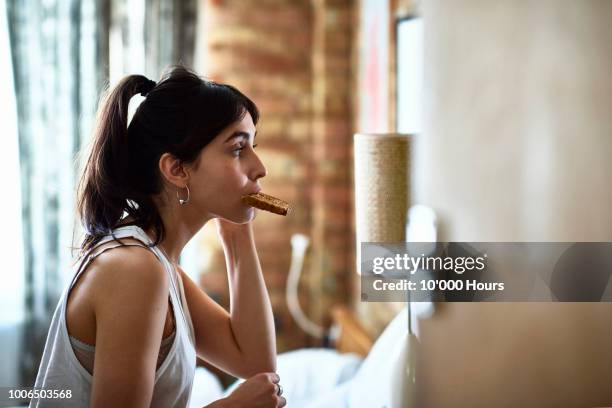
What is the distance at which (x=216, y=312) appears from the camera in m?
1.36

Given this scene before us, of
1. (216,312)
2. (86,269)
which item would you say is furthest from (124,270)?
(216,312)

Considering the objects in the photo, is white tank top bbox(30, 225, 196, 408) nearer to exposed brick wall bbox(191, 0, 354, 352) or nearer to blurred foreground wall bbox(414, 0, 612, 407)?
blurred foreground wall bbox(414, 0, 612, 407)

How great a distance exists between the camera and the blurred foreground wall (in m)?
1.17

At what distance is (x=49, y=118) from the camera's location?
229 cm

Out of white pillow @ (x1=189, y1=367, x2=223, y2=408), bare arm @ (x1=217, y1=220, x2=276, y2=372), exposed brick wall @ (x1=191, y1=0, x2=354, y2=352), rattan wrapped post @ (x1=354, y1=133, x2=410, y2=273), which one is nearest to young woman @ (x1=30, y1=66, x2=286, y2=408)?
bare arm @ (x1=217, y1=220, x2=276, y2=372)

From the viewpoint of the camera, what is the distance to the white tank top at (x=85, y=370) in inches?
41.5

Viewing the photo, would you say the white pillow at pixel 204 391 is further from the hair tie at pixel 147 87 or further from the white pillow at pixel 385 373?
the hair tie at pixel 147 87

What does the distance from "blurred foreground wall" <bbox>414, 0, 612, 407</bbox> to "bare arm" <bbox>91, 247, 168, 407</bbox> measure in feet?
1.87

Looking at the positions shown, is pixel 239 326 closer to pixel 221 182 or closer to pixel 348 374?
pixel 221 182

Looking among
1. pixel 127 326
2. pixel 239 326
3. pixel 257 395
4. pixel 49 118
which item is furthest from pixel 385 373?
pixel 49 118

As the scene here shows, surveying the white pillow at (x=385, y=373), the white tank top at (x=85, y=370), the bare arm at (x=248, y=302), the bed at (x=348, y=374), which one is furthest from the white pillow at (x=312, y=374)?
the white tank top at (x=85, y=370)

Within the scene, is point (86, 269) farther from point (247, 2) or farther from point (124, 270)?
point (247, 2)

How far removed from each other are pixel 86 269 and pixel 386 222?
0.60 meters

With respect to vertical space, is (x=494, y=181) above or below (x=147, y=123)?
below
